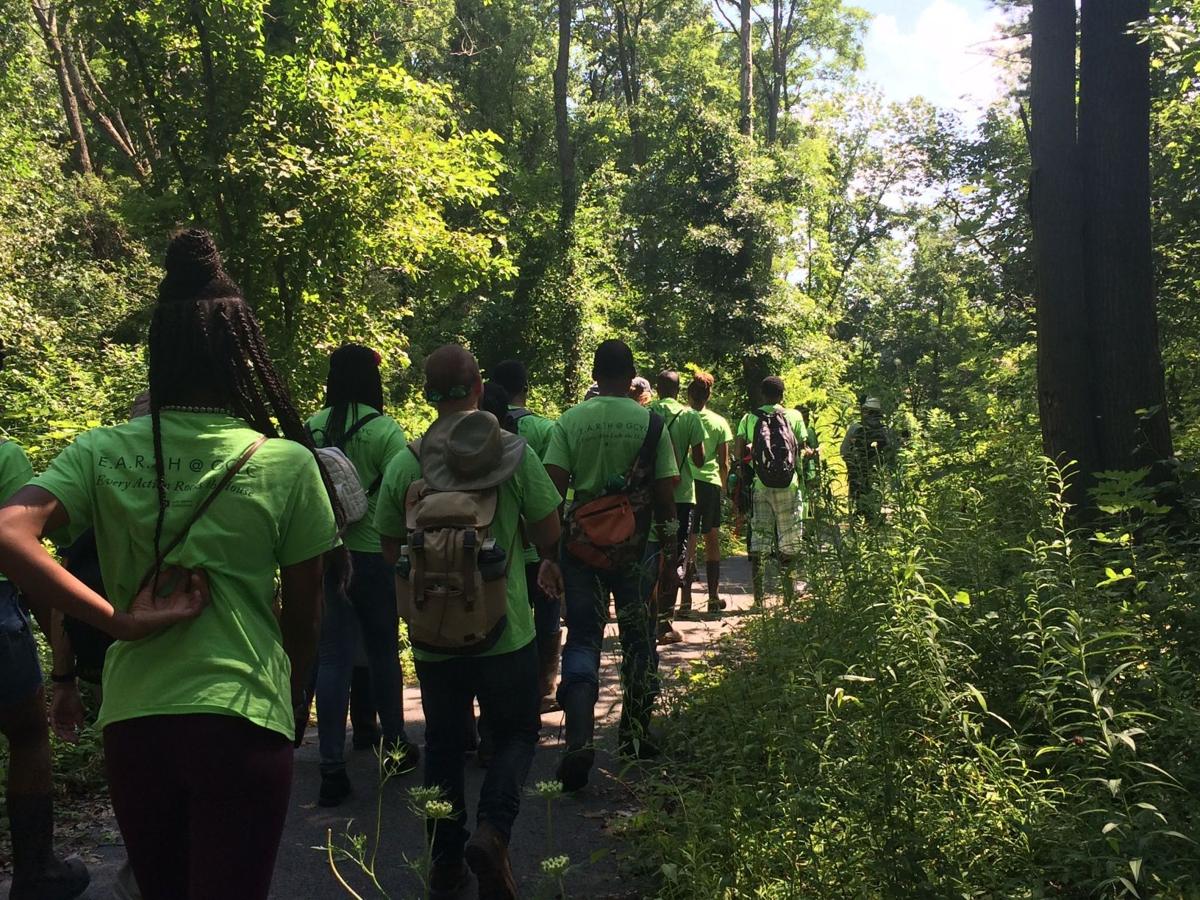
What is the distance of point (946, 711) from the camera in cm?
362

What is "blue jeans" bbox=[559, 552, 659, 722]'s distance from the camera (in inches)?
189

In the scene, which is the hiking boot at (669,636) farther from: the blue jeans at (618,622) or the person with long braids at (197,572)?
the person with long braids at (197,572)

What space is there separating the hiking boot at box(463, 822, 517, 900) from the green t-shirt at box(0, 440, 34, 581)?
2.03 m

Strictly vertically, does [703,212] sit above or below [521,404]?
above

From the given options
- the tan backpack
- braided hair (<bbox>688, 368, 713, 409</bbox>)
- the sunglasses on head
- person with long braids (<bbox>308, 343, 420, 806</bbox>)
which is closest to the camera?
the tan backpack

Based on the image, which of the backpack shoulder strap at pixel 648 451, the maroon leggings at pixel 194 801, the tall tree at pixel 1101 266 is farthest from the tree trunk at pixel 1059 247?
the maroon leggings at pixel 194 801

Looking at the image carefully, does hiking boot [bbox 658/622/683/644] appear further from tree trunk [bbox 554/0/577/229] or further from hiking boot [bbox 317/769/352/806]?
tree trunk [bbox 554/0/577/229]

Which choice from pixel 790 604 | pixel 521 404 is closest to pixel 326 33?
pixel 521 404

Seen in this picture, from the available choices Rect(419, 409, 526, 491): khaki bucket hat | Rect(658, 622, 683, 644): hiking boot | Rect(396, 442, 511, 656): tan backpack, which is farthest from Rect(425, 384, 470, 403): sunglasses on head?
Rect(658, 622, 683, 644): hiking boot

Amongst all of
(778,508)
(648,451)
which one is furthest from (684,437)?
(648,451)

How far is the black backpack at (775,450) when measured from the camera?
835 cm

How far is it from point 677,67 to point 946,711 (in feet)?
116

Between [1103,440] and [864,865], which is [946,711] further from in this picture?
Result: [1103,440]

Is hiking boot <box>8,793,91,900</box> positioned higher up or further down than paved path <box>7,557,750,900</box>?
higher up
